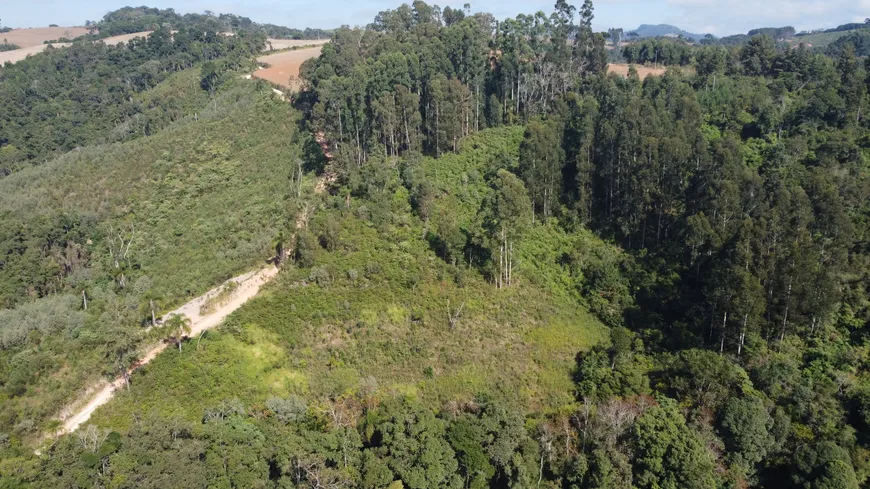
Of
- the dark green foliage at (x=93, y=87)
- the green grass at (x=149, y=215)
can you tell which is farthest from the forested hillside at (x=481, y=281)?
the dark green foliage at (x=93, y=87)

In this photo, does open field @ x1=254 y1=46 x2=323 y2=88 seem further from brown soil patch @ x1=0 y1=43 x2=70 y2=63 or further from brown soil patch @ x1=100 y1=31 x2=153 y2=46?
brown soil patch @ x1=0 y1=43 x2=70 y2=63

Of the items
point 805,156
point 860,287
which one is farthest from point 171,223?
point 805,156

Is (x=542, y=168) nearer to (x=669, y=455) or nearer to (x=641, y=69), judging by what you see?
(x=669, y=455)

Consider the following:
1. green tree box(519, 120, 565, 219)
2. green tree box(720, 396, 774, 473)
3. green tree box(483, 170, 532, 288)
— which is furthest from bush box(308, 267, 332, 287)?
green tree box(720, 396, 774, 473)

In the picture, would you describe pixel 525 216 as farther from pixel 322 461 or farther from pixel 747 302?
pixel 322 461

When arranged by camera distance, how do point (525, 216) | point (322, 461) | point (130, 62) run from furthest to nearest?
point (130, 62) → point (525, 216) → point (322, 461)

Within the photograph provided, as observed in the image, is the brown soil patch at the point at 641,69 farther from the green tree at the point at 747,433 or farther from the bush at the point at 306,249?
the green tree at the point at 747,433
